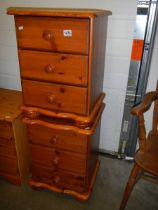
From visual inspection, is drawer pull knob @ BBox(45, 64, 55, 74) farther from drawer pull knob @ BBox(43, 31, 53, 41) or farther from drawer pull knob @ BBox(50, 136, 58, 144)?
drawer pull knob @ BBox(50, 136, 58, 144)

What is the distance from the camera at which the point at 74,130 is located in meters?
1.14

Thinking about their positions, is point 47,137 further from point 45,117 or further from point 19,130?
point 19,130

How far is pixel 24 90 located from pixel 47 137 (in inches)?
12.9

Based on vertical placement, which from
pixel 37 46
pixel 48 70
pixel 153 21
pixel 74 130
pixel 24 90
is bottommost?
pixel 74 130

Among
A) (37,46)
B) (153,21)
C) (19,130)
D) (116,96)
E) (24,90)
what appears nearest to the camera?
(37,46)

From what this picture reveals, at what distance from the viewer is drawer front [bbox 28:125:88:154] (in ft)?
4.00

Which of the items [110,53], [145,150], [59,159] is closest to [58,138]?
[59,159]

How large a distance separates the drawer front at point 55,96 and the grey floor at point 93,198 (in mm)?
723

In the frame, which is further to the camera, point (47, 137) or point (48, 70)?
point (47, 137)

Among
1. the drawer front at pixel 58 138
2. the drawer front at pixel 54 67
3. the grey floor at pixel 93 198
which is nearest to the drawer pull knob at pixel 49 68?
the drawer front at pixel 54 67

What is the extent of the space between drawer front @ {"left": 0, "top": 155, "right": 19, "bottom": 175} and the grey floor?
121 mm

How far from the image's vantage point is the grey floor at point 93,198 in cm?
142

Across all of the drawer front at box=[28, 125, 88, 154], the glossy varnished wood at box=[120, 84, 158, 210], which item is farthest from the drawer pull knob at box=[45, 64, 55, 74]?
the glossy varnished wood at box=[120, 84, 158, 210]

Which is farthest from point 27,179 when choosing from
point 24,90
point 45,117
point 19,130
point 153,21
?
point 153,21
